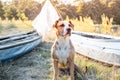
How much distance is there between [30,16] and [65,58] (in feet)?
95.3

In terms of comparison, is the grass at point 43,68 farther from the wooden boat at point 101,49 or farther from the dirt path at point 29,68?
the wooden boat at point 101,49

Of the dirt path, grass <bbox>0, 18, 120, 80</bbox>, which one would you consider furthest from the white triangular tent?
the dirt path

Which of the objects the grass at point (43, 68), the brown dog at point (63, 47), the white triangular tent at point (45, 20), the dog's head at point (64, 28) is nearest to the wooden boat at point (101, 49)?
the grass at point (43, 68)

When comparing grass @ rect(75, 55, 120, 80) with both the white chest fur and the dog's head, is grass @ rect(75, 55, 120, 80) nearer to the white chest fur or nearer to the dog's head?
the white chest fur

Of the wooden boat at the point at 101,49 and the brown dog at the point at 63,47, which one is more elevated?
the brown dog at the point at 63,47

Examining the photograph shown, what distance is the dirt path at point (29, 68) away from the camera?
472cm

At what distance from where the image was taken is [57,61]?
4047mm

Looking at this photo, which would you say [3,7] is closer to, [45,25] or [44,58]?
[45,25]

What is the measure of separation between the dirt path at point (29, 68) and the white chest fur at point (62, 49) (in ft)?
2.60

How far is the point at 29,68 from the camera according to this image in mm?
5348

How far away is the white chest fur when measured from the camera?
3.99 m

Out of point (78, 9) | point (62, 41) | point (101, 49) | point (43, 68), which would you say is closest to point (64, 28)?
point (62, 41)

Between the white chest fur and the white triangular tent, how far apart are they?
5629mm

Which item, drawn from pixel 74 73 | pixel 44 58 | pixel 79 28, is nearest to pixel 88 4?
pixel 79 28
